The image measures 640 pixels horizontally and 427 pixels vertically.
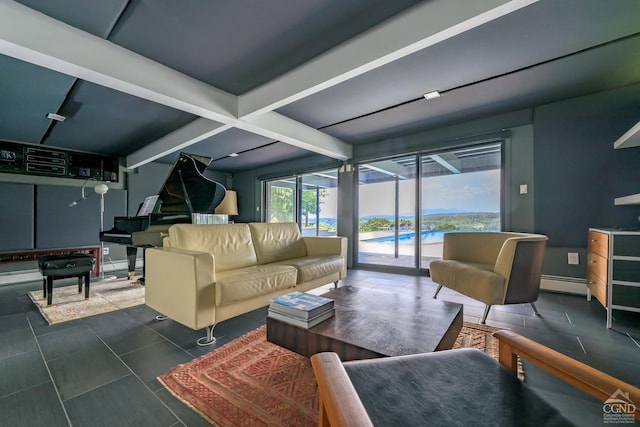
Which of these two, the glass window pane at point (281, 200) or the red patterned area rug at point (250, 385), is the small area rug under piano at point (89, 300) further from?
the glass window pane at point (281, 200)

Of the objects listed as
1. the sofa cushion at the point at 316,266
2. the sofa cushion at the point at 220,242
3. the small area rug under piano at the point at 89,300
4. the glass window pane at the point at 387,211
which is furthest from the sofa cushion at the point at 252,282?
the glass window pane at the point at 387,211

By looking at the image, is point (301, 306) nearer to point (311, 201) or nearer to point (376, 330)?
point (376, 330)

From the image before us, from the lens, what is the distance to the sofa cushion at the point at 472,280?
83.3 inches

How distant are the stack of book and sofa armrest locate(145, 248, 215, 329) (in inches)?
24.5

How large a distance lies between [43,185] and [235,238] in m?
4.25

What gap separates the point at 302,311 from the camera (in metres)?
1.31

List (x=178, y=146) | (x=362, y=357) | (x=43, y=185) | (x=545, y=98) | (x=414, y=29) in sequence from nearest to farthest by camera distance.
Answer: (x=362, y=357), (x=414, y=29), (x=545, y=98), (x=178, y=146), (x=43, y=185)

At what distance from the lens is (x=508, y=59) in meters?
2.28

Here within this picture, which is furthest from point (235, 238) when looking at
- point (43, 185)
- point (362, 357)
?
point (43, 185)

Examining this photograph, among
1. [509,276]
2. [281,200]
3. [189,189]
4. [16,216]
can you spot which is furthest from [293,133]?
[16,216]

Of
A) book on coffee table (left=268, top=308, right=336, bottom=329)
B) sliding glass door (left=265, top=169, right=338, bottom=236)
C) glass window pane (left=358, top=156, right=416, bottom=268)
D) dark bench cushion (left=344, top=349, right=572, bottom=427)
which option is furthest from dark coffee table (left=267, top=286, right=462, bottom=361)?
sliding glass door (left=265, top=169, right=338, bottom=236)

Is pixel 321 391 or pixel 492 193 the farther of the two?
pixel 492 193

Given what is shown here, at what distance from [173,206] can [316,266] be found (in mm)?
2354

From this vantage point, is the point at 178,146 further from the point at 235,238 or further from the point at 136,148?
the point at 235,238
